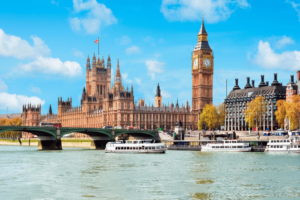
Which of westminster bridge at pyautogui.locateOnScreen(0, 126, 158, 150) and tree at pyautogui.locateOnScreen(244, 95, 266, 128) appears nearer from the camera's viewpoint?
westminster bridge at pyautogui.locateOnScreen(0, 126, 158, 150)

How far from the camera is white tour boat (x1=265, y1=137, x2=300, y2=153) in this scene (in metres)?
69.3

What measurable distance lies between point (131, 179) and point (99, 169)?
343 inches

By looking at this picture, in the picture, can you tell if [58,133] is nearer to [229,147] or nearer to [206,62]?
[229,147]

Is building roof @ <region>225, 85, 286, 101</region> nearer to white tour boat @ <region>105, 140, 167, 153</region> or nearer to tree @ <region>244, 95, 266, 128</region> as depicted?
tree @ <region>244, 95, 266, 128</region>

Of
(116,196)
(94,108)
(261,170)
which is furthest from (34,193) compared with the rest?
(94,108)

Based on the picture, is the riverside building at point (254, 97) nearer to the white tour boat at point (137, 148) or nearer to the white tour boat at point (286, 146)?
the white tour boat at point (286, 146)

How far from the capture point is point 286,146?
7006 centimetres

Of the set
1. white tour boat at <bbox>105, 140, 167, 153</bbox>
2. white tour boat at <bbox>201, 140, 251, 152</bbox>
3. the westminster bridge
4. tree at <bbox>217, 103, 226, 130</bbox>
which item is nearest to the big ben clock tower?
tree at <bbox>217, 103, 226, 130</bbox>

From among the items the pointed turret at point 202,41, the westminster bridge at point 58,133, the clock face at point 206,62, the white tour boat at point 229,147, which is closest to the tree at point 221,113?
the clock face at point 206,62

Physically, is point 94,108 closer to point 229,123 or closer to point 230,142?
point 229,123

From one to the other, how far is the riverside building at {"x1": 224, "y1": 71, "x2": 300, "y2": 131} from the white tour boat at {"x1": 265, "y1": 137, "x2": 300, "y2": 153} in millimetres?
29551

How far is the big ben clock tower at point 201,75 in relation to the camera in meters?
133

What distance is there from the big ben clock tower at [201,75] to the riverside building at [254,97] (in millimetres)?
8408

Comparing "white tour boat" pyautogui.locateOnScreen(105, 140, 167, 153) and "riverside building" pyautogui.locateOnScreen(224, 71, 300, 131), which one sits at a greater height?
"riverside building" pyautogui.locateOnScreen(224, 71, 300, 131)
